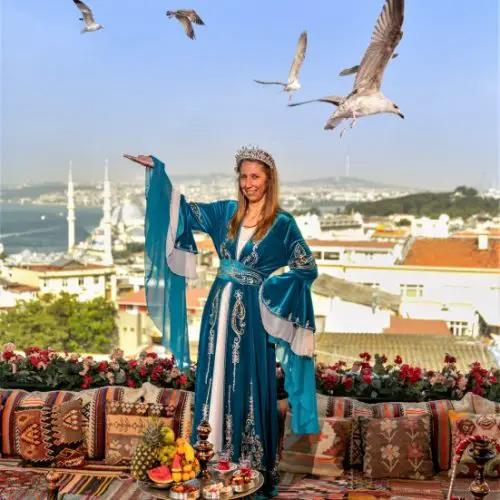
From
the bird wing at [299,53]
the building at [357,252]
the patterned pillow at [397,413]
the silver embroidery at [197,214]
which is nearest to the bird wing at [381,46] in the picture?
the bird wing at [299,53]

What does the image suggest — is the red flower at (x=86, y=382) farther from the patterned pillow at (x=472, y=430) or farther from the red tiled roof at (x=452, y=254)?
the red tiled roof at (x=452, y=254)

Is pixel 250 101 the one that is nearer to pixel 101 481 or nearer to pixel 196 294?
pixel 196 294

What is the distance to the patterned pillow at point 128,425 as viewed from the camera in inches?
132

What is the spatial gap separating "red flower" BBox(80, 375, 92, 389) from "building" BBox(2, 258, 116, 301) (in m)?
2.20

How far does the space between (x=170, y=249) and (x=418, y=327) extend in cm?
294

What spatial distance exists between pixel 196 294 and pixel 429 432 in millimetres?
1929

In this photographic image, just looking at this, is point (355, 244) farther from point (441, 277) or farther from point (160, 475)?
point (160, 475)

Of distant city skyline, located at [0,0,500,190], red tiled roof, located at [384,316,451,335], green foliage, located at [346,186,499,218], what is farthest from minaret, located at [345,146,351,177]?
red tiled roof, located at [384,316,451,335]

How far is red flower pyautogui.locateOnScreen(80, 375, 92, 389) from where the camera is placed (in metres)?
3.71

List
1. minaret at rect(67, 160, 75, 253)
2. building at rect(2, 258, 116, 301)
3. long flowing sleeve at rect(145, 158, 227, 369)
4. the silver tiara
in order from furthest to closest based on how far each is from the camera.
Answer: building at rect(2, 258, 116, 301) < minaret at rect(67, 160, 75, 253) < long flowing sleeve at rect(145, 158, 227, 369) < the silver tiara

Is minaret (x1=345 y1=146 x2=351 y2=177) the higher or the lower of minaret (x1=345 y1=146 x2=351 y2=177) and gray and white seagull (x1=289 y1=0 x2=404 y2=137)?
the lower

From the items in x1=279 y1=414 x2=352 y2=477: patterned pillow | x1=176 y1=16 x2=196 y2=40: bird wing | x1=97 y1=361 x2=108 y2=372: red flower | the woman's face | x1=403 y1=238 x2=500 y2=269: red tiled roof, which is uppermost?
x1=176 y1=16 x2=196 y2=40: bird wing

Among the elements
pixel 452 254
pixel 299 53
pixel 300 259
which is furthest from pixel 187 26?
pixel 452 254

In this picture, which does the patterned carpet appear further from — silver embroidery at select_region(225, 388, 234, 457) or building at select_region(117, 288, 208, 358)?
building at select_region(117, 288, 208, 358)
